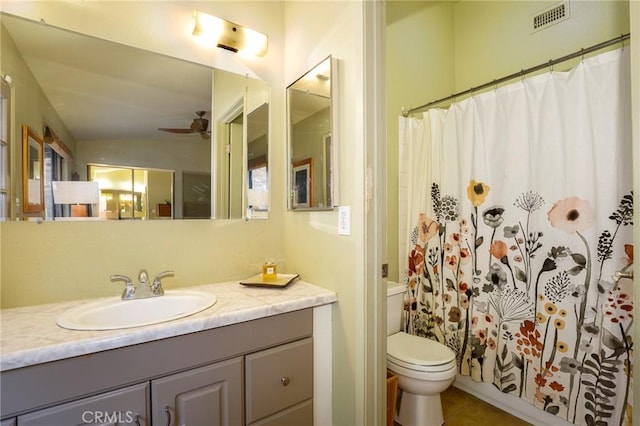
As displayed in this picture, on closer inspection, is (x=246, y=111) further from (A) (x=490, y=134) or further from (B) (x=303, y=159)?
(A) (x=490, y=134)

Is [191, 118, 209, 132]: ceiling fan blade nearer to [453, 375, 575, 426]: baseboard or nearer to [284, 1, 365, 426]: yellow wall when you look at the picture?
[284, 1, 365, 426]: yellow wall

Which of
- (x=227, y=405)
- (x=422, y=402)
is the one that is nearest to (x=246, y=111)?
(x=227, y=405)

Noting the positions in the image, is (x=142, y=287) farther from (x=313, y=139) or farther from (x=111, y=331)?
(x=313, y=139)

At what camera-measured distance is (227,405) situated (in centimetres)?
108

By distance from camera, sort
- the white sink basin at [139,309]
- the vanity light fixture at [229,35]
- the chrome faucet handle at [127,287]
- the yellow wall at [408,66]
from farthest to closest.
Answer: the yellow wall at [408,66] → the vanity light fixture at [229,35] → the chrome faucet handle at [127,287] → the white sink basin at [139,309]

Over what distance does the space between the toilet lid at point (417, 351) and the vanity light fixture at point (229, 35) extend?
1.84 metres

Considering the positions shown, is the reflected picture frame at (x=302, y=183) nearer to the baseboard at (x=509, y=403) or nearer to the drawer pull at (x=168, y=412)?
the drawer pull at (x=168, y=412)

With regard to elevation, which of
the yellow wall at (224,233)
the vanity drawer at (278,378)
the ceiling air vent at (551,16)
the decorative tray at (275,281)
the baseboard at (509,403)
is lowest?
the baseboard at (509,403)

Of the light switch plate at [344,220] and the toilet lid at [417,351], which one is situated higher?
the light switch plate at [344,220]

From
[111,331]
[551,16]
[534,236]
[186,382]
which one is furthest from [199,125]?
[551,16]

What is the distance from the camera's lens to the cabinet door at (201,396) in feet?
3.16

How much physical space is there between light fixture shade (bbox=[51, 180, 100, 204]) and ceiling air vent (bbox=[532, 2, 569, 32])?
9.29ft

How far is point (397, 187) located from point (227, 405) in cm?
175

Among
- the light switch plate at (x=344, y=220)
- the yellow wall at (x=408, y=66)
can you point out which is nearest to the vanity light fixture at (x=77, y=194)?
the light switch plate at (x=344, y=220)
